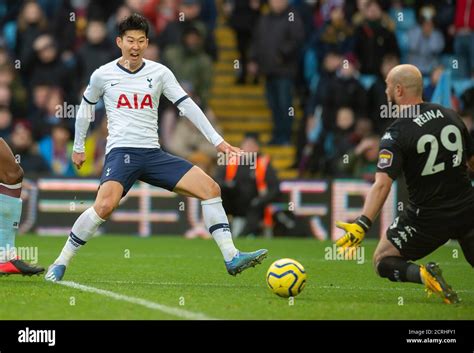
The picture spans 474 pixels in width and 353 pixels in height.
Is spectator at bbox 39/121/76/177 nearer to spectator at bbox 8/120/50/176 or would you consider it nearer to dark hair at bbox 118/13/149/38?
spectator at bbox 8/120/50/176

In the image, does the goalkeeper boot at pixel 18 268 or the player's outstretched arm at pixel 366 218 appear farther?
the goalkeeper boot at pixel 18 268

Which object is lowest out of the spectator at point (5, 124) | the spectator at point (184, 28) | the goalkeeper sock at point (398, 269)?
the goalkeeper sock at point (398, 269)

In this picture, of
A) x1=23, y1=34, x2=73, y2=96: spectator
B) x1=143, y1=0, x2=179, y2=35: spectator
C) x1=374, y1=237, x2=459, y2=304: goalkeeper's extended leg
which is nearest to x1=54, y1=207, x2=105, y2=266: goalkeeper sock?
x1=374, y1=237, x2=459, y2=304: goalkeeper's extended leg

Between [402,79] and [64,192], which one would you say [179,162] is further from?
[64,192]

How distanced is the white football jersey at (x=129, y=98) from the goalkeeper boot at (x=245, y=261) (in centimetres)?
131

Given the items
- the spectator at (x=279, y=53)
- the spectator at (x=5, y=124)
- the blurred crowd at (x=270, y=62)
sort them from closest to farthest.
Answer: the blurred crowd at (x=270, y=62) < the spectator at (x=5, y=124) < the spectator at (x=279, y=53)

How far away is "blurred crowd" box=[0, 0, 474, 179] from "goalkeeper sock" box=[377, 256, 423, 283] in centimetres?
873

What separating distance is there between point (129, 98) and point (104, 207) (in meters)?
1.04

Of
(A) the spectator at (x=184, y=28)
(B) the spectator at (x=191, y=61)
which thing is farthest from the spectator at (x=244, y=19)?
(B) the spectator at (x=191, y=61)

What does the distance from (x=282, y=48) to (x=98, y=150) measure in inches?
144

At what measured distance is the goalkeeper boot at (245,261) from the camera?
10672 mm

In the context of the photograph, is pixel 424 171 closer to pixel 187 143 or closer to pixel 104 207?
pixel 104 207

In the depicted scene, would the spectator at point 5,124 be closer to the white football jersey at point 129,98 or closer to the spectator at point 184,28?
the spectator at point 184,28
